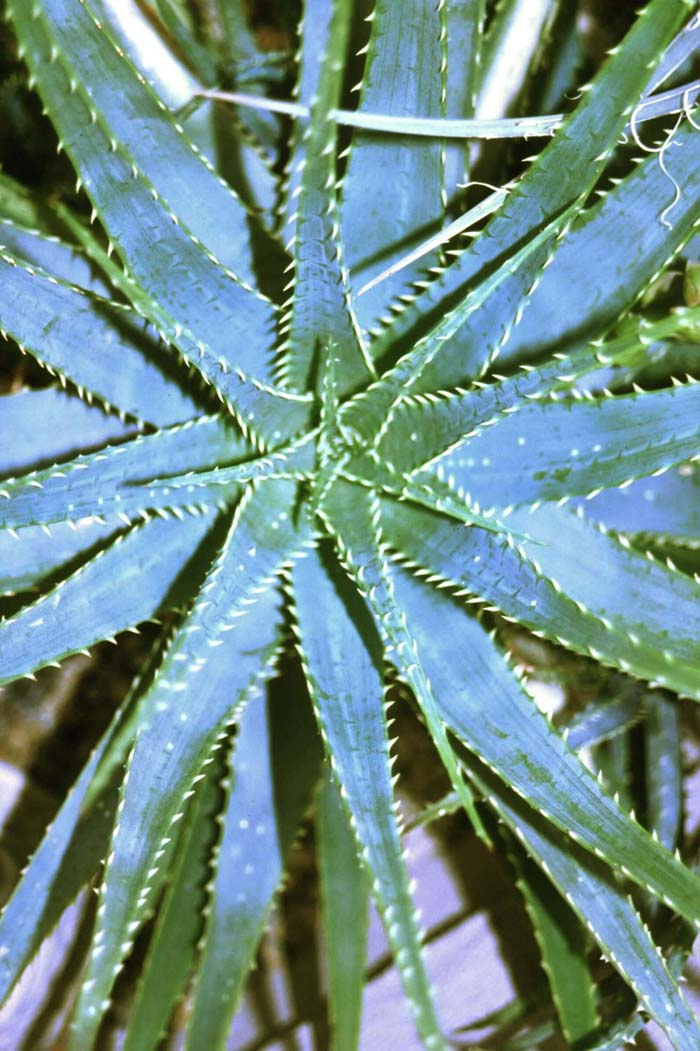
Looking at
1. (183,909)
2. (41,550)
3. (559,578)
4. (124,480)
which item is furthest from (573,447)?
(183,909)

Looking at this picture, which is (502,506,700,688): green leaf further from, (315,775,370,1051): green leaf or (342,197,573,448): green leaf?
(315,775,370,1051): green leaf

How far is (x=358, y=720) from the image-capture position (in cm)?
76

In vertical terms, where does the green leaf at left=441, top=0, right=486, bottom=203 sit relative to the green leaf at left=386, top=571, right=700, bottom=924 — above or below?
above

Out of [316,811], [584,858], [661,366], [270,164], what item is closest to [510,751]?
[584,858]

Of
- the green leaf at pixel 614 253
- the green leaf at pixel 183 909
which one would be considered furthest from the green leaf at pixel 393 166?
the green leaf at pixel 183 909

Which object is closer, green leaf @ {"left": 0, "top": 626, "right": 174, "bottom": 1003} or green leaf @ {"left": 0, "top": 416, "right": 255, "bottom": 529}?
green leaf @ {"left": 0, "top": 416, "right": 255, "bottom": 529}

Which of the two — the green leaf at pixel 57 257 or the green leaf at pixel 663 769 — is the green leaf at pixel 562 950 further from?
the green leaf at pixel 57 257

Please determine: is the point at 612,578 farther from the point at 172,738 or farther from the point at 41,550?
the point at 41,550

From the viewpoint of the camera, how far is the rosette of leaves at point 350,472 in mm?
700

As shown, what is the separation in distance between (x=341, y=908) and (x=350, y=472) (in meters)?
0.48

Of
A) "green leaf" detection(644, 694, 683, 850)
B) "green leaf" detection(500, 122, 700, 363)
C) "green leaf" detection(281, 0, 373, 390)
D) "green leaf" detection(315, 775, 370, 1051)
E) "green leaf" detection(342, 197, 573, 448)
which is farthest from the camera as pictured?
"green leaf" detection(644, 694, 683, 850)

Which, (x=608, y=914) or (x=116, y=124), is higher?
(x=116, y=124)

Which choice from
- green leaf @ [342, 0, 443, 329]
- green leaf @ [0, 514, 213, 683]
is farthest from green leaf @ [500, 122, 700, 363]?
green leaf @ [0, 514, 213, 683]

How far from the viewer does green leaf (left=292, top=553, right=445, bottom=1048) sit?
67 cm
